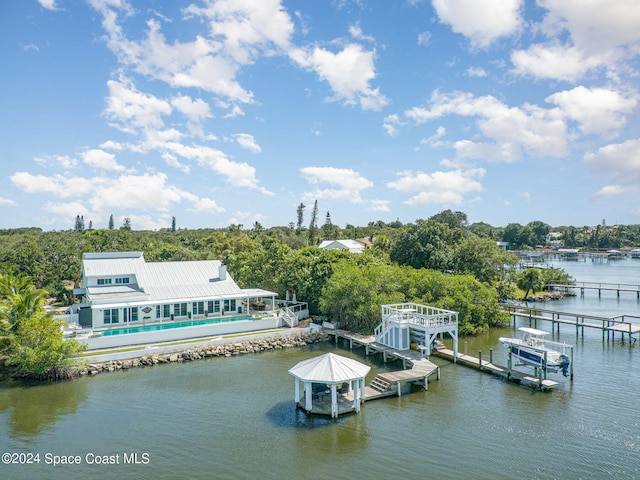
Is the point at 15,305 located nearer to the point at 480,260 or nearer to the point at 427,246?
the point at 427,246

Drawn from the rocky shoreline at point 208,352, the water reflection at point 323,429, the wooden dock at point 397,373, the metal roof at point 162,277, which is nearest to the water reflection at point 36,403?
the rocky shoreline at point 208,352

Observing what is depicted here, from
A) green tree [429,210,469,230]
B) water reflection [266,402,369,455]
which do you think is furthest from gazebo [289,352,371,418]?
green tree [429,210,469,230]

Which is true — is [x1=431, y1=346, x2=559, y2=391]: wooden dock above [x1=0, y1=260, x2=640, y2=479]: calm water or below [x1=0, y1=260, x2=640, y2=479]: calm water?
above

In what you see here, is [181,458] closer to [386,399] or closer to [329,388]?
[329,388]

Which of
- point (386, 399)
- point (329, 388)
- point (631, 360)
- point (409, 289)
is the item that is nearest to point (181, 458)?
point (329, 388)

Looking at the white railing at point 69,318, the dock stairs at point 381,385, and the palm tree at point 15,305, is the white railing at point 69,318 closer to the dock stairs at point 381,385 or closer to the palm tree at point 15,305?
the palm tree at point 15,305

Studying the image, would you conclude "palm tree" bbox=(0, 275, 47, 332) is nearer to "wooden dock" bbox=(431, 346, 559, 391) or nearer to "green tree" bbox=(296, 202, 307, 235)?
"wooden dock" bbox=(431, 346, 559, 391)

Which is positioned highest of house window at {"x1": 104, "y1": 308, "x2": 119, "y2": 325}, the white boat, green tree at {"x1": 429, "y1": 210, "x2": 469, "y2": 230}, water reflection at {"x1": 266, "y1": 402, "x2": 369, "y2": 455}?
green tree at {"x1": 429, "y1": 210, "x2": 469, "y2": 230}
